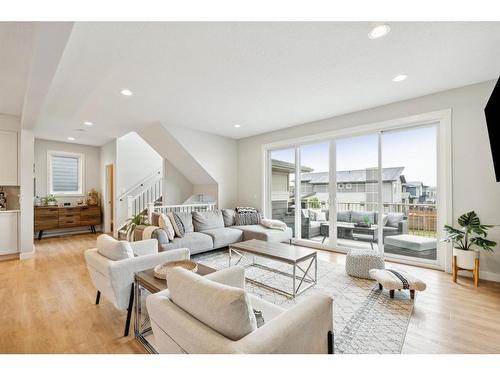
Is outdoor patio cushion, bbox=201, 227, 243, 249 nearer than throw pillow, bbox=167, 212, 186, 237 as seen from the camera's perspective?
No

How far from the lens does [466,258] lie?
2.85m

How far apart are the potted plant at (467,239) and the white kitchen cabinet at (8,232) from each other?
683 cm

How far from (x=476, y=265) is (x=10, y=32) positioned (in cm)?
545

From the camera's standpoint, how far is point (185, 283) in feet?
3.87

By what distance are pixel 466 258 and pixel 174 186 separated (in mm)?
5748

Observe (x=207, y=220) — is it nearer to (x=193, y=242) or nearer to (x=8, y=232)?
(x=193, y=242)

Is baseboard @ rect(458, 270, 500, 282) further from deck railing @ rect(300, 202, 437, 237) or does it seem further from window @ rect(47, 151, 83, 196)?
window @ rect(47, 151, 83, 196)

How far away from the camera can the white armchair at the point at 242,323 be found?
0.94 meters

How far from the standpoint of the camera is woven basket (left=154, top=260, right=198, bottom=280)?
1.75m

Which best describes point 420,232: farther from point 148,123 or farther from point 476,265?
point 148,123

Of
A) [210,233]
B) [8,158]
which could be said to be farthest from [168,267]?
[8,158]

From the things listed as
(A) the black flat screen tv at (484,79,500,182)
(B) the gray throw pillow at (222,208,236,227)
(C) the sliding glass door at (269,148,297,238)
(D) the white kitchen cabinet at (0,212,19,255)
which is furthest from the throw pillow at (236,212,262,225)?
(D) the white kitchen cabinet at (0,212,19,255)

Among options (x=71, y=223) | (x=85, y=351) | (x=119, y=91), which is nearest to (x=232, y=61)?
(x=119, y=91)

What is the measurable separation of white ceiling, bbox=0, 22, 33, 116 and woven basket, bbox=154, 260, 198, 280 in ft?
7.74
